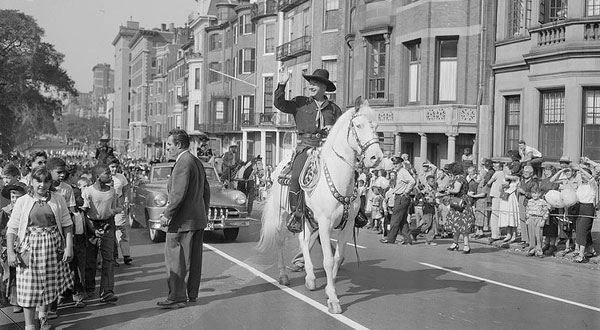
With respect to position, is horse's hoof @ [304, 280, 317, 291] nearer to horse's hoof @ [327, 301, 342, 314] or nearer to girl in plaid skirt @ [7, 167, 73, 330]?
horse's hoof @ [327, 301, 342, 314]

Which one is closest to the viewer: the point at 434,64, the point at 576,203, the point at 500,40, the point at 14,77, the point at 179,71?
the point at 576,203

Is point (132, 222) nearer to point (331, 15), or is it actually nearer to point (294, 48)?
point (331, 15)

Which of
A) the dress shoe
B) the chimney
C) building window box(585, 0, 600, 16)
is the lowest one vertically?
the dress shoe

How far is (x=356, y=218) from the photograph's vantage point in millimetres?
10398

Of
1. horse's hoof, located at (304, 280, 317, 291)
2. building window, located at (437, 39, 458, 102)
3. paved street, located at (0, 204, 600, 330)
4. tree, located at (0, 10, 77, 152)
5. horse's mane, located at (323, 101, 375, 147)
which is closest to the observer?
paved street, located at (0, 204, 600, 330)

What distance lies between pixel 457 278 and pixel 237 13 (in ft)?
160

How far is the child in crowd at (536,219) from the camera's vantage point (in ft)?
48.2

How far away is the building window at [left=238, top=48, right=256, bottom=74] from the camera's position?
54.8m

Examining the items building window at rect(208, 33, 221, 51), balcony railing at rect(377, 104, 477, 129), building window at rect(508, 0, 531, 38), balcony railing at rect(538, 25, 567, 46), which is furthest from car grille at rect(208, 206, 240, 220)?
building window at rect(208, 33, 221, 51)

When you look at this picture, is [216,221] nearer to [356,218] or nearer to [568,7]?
[356,218]

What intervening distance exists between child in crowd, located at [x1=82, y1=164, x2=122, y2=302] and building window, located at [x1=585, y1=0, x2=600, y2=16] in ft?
49.8

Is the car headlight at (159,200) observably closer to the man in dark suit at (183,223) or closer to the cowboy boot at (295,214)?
the cowboy boot at (295,214)

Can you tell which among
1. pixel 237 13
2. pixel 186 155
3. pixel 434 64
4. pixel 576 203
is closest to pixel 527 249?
pixel 576 203

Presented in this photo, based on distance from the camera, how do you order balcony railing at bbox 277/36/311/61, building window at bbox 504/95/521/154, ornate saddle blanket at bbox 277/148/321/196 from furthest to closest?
balcony railing at bbox 277/36/311/61 < building window at bbox 504/95/521/154 < ornate saddle blanket at bbox 277/148/321/196
